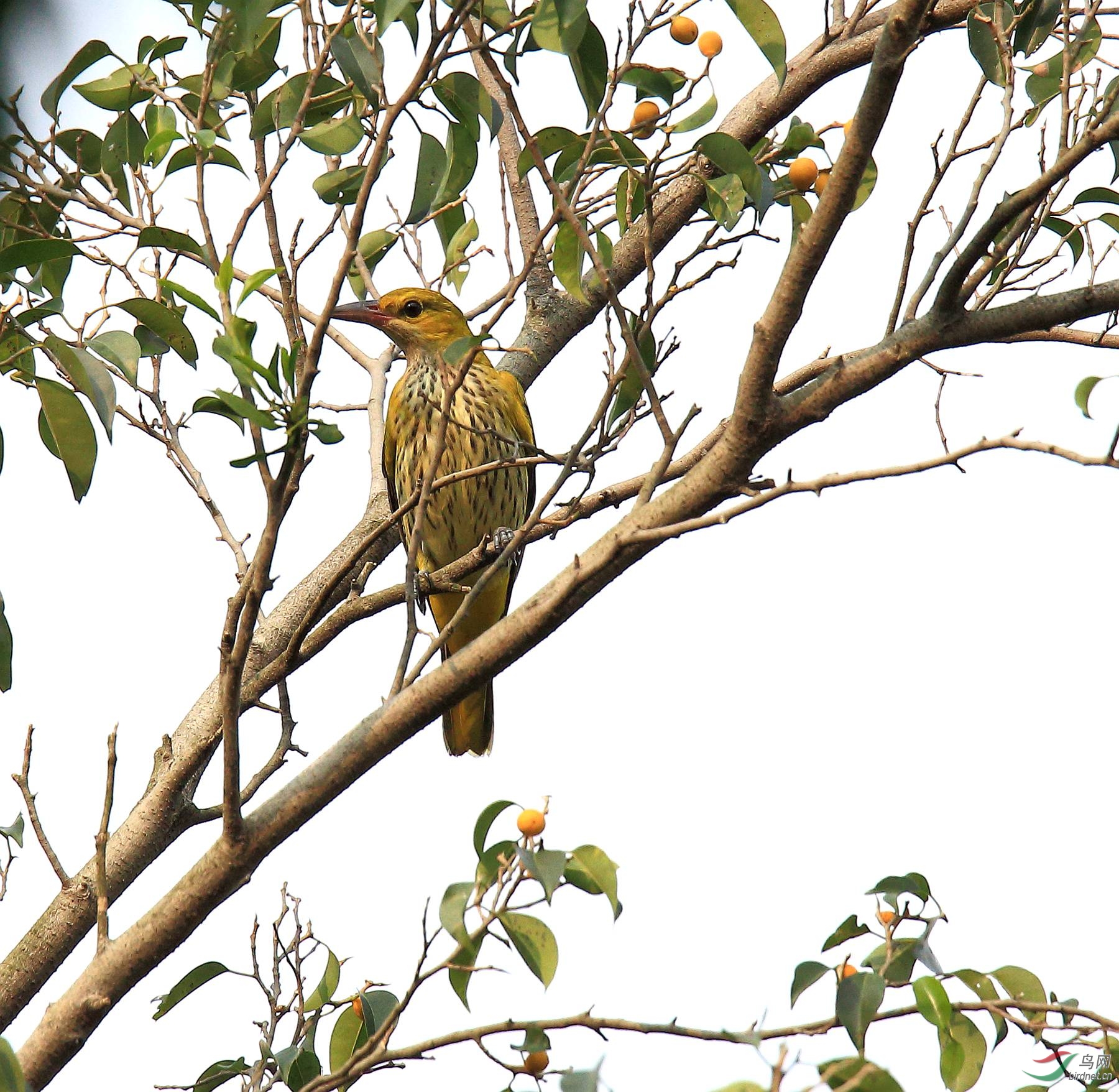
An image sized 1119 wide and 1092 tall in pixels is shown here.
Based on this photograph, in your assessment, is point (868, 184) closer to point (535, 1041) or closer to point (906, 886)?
point (906, 886)

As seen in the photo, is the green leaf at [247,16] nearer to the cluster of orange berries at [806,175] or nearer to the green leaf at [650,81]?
the green leaf at [650,81]

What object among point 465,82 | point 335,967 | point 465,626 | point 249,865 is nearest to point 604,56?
point 465,82

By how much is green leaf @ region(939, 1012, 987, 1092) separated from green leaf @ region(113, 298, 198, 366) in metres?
1.61

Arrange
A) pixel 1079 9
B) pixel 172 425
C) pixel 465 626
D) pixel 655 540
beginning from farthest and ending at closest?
pixel 465 626
pixel 172 425
pixel 1079 9
pixel 655 540

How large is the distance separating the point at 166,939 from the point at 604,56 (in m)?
1.54

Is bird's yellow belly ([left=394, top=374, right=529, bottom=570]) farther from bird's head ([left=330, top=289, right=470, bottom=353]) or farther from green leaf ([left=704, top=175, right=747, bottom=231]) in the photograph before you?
green leaf ([left=704, top=175, right=747, bottom=231])

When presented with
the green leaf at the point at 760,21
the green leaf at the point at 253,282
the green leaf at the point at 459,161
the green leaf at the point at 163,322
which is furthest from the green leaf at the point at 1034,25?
the green leaf at the point at 163,322

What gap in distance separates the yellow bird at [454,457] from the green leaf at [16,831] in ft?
6.73

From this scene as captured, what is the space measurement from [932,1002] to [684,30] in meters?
1.96

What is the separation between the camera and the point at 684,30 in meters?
2.77

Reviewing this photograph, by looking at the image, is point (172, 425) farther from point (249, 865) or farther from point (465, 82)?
point (249, 865)

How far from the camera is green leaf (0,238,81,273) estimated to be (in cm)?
205

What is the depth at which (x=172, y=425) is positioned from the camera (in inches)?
117

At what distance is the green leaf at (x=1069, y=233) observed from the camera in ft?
A: 8.55
